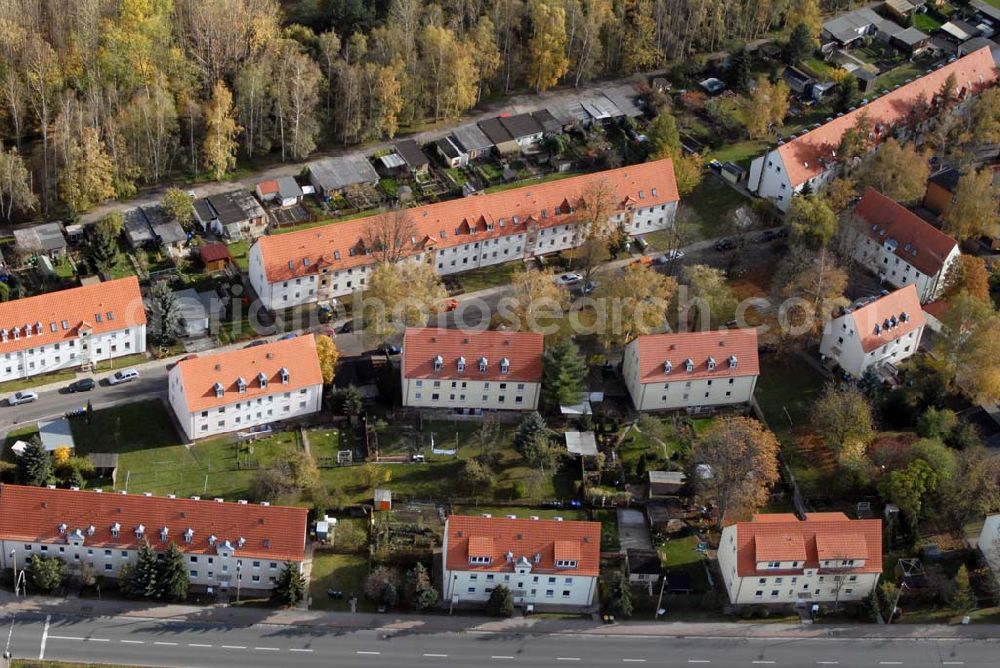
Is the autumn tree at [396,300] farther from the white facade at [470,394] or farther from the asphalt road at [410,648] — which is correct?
the asphalt road at [410,648]

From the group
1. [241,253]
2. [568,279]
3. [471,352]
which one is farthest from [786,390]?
[241,253]

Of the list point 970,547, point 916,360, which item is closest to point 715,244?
point 916,360

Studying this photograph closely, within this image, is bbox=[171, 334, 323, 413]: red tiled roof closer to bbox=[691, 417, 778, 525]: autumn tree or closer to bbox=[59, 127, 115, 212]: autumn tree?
bbox=[59, 127, 115, 212]: autumn tree

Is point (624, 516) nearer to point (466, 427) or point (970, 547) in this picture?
point (466, 427)

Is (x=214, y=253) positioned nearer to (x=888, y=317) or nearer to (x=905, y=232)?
(x=888, y=317)

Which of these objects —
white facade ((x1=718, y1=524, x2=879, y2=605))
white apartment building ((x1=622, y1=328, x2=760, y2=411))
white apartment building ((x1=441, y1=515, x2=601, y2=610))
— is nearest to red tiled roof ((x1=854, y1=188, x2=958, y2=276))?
white apartment building ((x1=622, y1=328, x2=760, y2=411))
